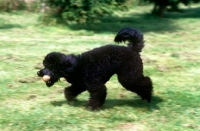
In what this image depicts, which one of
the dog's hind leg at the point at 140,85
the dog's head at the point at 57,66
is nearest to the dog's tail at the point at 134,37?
the dog's hind leg at the point at 140,85

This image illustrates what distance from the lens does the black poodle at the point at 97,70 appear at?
475 cm

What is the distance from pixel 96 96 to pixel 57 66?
66cm

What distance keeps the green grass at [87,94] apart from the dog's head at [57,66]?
0.55 metres

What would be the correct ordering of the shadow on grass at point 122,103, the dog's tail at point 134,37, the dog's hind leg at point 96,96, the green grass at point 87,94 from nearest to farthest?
the green grass at point 87,94, the dog's hind leg at point 96,96, the dog's tail at point 134,37, the shadow on grass at point 122,103

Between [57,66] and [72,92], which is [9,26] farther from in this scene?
[57,66]

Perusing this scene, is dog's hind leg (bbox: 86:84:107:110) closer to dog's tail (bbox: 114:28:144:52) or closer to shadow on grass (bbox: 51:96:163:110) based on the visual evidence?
shadow on grass (bbox: 51:96:163:110)

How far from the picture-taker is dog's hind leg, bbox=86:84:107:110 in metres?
4.89

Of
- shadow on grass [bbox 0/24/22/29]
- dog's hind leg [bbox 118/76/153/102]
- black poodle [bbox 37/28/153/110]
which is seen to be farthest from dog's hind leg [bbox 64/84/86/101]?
shadow on grass [bbox 0/24/22/29]

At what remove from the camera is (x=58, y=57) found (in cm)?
471

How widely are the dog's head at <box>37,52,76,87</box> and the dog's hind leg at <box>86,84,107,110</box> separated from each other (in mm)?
406

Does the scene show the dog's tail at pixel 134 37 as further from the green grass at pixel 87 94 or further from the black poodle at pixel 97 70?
the green grass at pixel 87 94

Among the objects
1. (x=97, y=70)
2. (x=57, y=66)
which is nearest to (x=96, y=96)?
(x=97, y=70)

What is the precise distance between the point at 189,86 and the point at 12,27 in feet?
27.4

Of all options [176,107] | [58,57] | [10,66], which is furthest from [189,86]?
[10,66]
